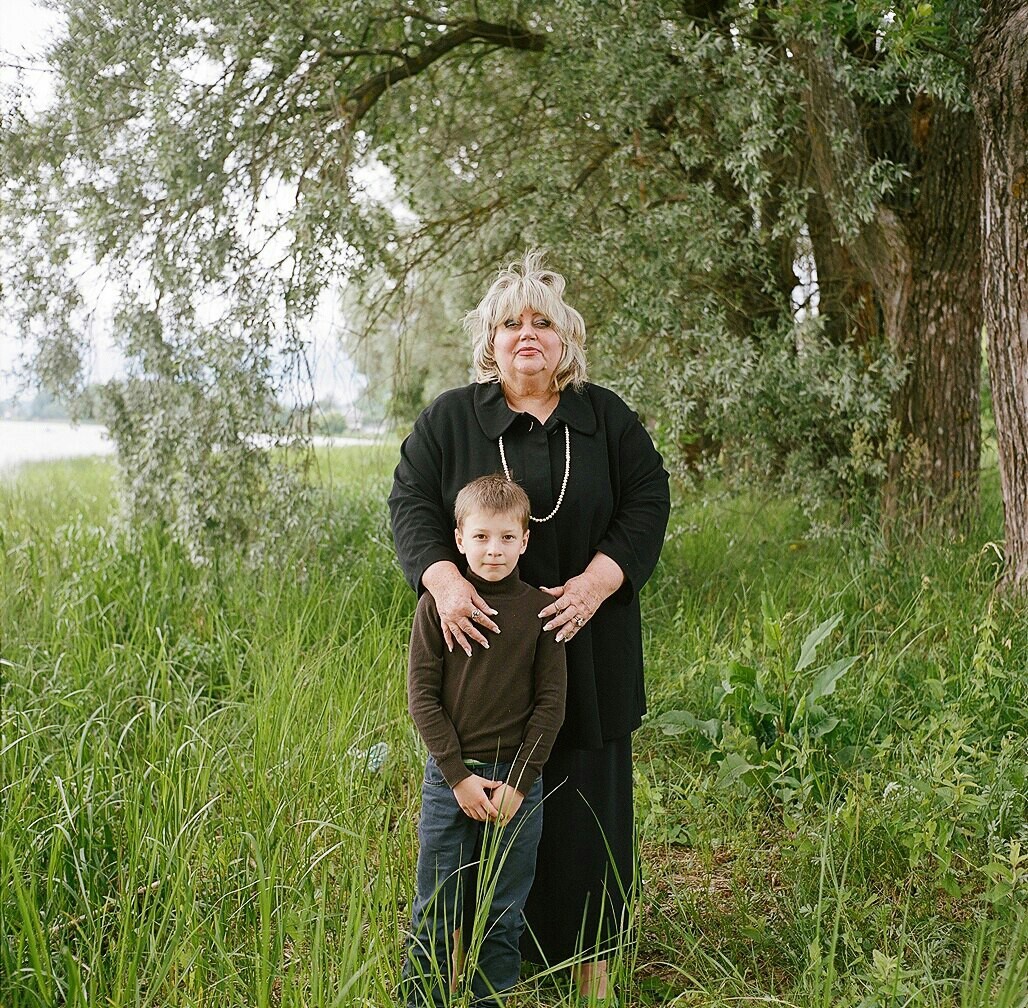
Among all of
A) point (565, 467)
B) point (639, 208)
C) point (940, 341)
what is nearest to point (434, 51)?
point (639, 208)

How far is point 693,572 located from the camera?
251 inches

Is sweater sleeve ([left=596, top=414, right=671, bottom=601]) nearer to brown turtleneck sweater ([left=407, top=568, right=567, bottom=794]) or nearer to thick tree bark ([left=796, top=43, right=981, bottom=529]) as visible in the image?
brown turtleneck sweater ([left=407, top=568, right=567, bottom=794])

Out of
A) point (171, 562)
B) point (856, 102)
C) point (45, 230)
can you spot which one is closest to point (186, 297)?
point (45, 230)

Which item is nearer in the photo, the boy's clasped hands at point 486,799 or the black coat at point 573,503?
the boy's clasped hands at point 486,799

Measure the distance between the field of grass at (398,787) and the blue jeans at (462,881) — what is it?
10 cm

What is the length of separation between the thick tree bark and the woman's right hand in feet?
13.7

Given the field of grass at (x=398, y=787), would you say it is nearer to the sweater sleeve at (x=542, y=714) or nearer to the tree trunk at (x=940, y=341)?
the sweater sleeve at (x=542, y=714)

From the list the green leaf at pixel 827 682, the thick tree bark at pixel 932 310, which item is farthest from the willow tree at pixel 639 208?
the green leaf at pixel 827 682

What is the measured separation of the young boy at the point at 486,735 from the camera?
2570 millimetres

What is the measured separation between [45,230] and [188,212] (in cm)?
102

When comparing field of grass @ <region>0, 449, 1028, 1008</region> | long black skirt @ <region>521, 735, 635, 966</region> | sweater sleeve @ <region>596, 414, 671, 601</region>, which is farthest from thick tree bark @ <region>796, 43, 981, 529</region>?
long black skirt @ <region>521, 735, 635, 966</region>

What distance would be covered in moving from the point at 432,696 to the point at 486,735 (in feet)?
0.54

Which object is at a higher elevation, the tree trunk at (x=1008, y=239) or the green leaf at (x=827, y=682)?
the tree trunk at (x=1008, y=239)

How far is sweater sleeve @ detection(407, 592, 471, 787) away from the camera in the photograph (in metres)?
2.56
